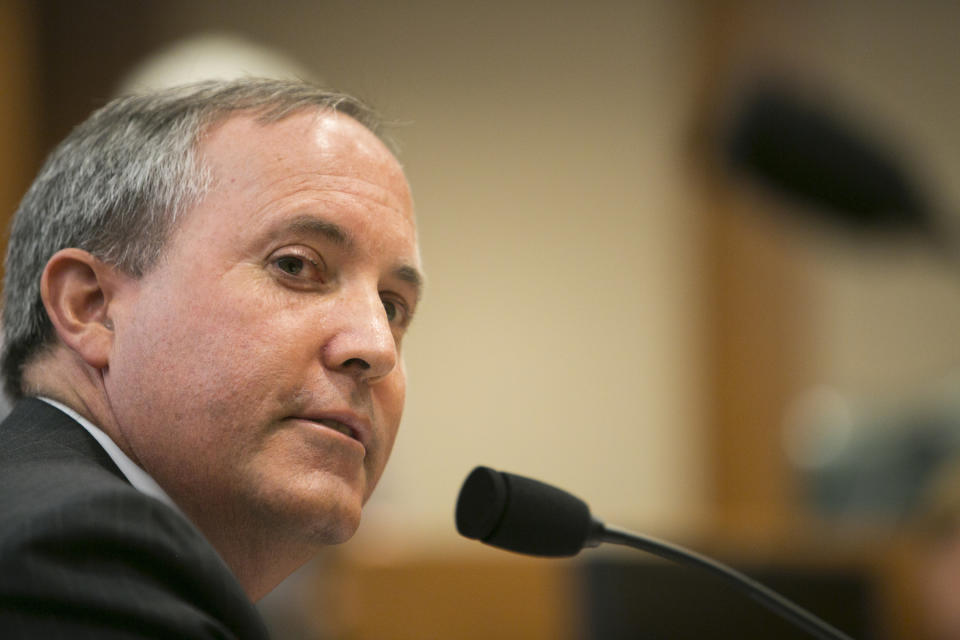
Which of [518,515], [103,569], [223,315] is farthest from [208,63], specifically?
[103,569]

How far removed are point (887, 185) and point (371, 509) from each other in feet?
5.64

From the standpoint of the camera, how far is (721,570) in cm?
122

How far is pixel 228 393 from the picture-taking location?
1.13 meters

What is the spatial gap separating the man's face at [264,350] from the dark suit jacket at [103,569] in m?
0.24

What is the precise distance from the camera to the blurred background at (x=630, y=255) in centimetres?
447

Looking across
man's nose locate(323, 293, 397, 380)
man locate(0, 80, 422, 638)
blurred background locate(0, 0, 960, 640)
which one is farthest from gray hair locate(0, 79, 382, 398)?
blurred background locate(0, 0, 960, 640)

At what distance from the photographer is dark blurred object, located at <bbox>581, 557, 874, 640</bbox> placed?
2.30m

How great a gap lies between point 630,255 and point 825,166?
2.86 metres

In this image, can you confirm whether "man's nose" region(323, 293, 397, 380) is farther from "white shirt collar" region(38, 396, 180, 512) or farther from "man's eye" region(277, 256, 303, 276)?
"white shirt collar" region(38, 396, 180, 512)

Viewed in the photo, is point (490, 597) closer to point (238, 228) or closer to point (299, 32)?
point (238, 228)

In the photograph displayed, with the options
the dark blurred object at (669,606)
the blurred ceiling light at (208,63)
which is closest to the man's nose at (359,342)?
the dark blurred object at (669,606)

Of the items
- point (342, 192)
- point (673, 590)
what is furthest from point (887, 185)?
point (342, 192)

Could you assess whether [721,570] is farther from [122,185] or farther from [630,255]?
[630,255]

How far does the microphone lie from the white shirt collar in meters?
0.31
